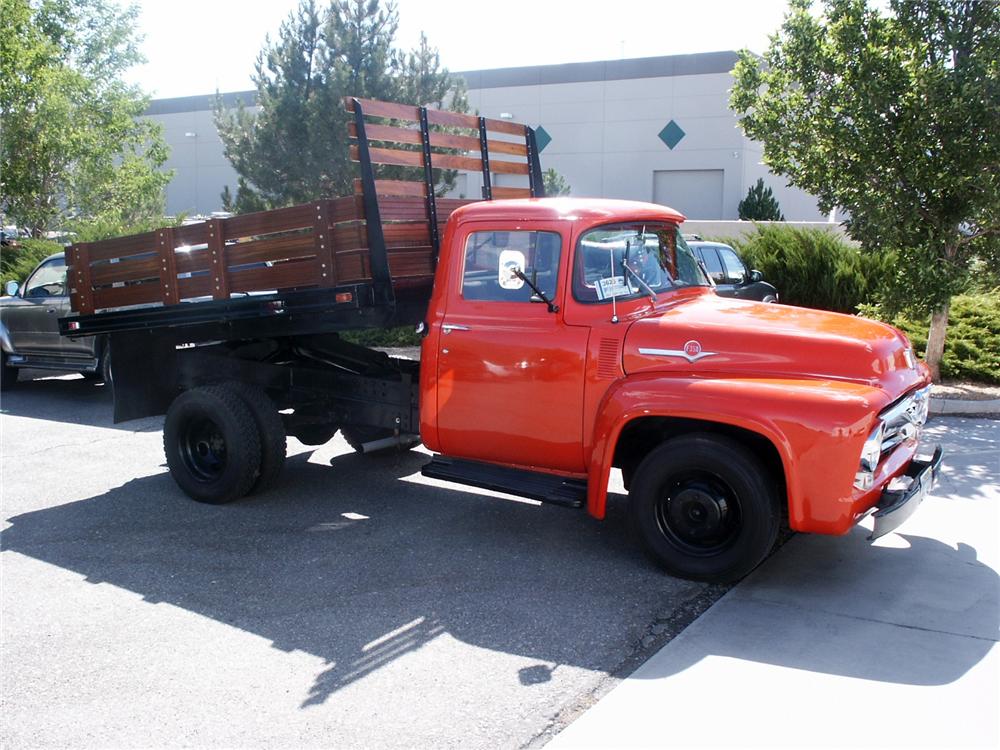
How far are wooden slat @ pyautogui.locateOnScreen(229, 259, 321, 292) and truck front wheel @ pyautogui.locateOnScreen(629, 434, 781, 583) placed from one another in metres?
2.58

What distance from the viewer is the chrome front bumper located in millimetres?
4758

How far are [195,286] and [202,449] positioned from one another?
1.27 metres

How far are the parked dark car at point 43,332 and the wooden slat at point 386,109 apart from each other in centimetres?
640

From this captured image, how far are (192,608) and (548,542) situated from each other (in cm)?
218

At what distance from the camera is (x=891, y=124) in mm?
9766

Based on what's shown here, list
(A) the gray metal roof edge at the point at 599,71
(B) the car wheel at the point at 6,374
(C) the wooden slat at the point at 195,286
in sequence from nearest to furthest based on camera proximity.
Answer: (C) the wooden slat at the point at 195,286 → (B) the car wheel at the point at 6,374 → (A) the gray metal roof edge at the point at 599,71

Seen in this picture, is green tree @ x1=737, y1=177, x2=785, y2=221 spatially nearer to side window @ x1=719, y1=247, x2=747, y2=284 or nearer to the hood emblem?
side window @ x1=719, y1=247, x2=747, y2=284

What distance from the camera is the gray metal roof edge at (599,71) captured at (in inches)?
1220

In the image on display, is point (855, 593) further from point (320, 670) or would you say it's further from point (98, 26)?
point (98, 26)

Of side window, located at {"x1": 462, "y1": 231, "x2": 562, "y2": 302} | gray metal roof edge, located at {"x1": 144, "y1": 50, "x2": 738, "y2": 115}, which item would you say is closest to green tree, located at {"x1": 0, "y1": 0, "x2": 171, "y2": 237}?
gray metal roof edge, located at {"x1": 144, "y1": 50, "x2": 738, "y2": 115}

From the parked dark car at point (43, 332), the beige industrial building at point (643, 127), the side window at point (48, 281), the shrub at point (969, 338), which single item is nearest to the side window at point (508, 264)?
the shrub at point (969, 338)

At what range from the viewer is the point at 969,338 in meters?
11.4

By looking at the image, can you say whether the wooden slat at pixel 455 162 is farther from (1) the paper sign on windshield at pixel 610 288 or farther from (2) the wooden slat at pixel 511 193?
(1) the paper sign on windshield at pixel 610 288

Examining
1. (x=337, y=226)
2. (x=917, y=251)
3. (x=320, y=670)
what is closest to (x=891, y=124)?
(x=917, y=251)
